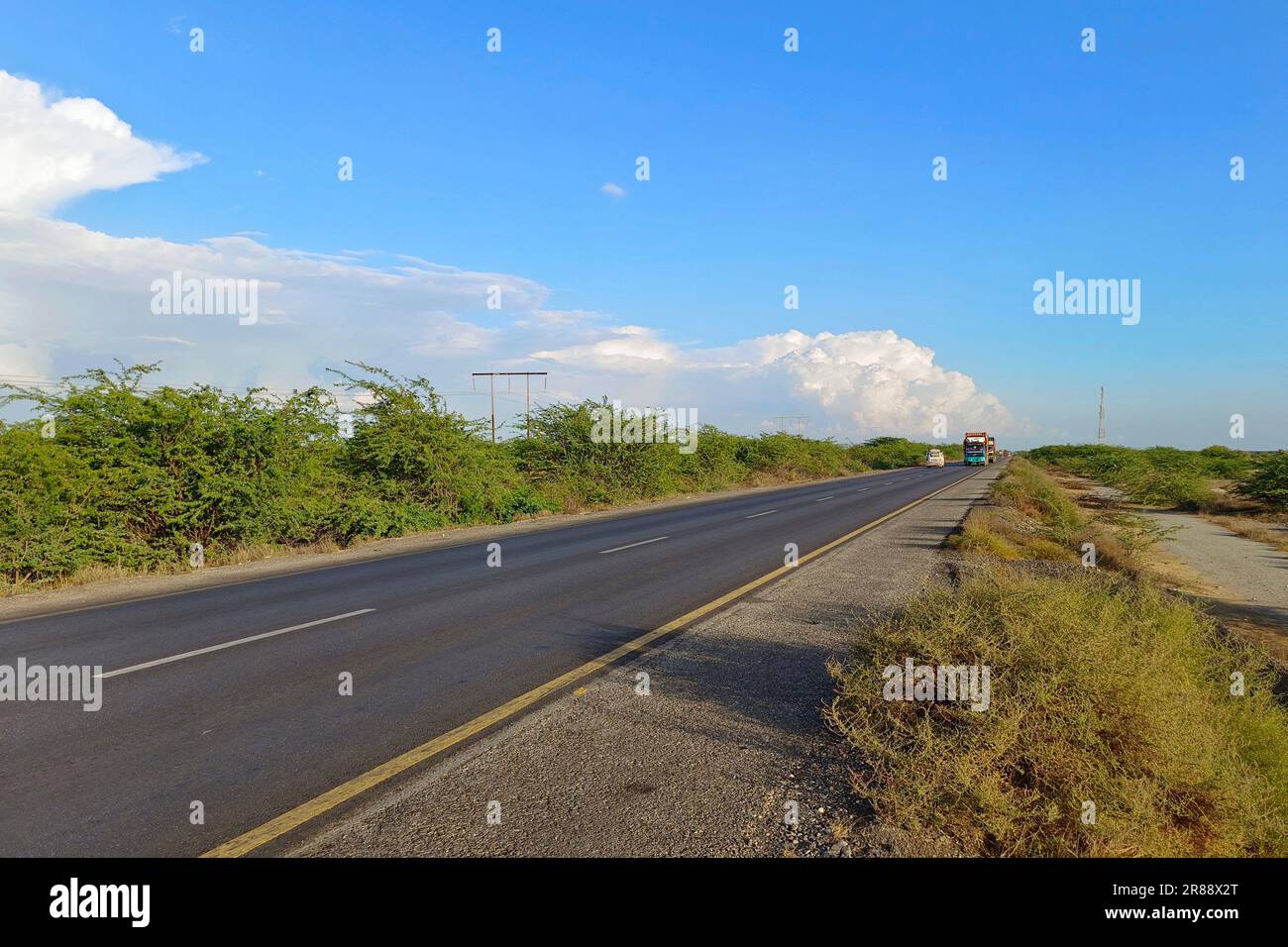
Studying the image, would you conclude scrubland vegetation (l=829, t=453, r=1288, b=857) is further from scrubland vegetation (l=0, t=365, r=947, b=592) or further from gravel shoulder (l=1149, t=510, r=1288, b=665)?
scrubland vegetation (l=0, t=365, r=947, b=592)

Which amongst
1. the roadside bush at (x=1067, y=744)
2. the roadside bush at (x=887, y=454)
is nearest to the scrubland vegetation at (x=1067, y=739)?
the roadside bush at (x=1067, y=744)

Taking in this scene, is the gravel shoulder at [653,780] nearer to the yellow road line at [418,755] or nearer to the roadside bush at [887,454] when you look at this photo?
the yellow road line at [418,755]

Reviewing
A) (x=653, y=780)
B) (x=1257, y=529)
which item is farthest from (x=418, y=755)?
(x=1257, y=529)

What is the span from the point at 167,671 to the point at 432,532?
12.1m

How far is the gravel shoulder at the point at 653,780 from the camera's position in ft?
10.5

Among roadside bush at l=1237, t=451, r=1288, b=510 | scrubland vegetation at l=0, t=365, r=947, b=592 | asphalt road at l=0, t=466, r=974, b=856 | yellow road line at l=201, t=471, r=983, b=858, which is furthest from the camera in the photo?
roadside bush at l=1237, t=451, r=1288, b=510

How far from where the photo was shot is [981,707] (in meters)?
3.76

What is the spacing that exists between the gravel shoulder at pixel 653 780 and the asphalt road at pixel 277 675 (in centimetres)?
57

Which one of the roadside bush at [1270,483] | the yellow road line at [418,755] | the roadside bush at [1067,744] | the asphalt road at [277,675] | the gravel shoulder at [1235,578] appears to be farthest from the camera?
the roadside bush at [1270,483]

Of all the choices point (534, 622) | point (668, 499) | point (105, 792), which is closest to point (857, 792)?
point (105, 792)

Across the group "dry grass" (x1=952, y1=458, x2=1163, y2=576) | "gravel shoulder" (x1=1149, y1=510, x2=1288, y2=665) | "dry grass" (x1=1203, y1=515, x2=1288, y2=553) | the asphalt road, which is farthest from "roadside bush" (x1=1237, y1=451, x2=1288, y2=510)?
the asphalt road

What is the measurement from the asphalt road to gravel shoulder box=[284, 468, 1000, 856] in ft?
1.88

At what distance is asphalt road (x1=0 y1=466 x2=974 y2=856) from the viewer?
3699mm
